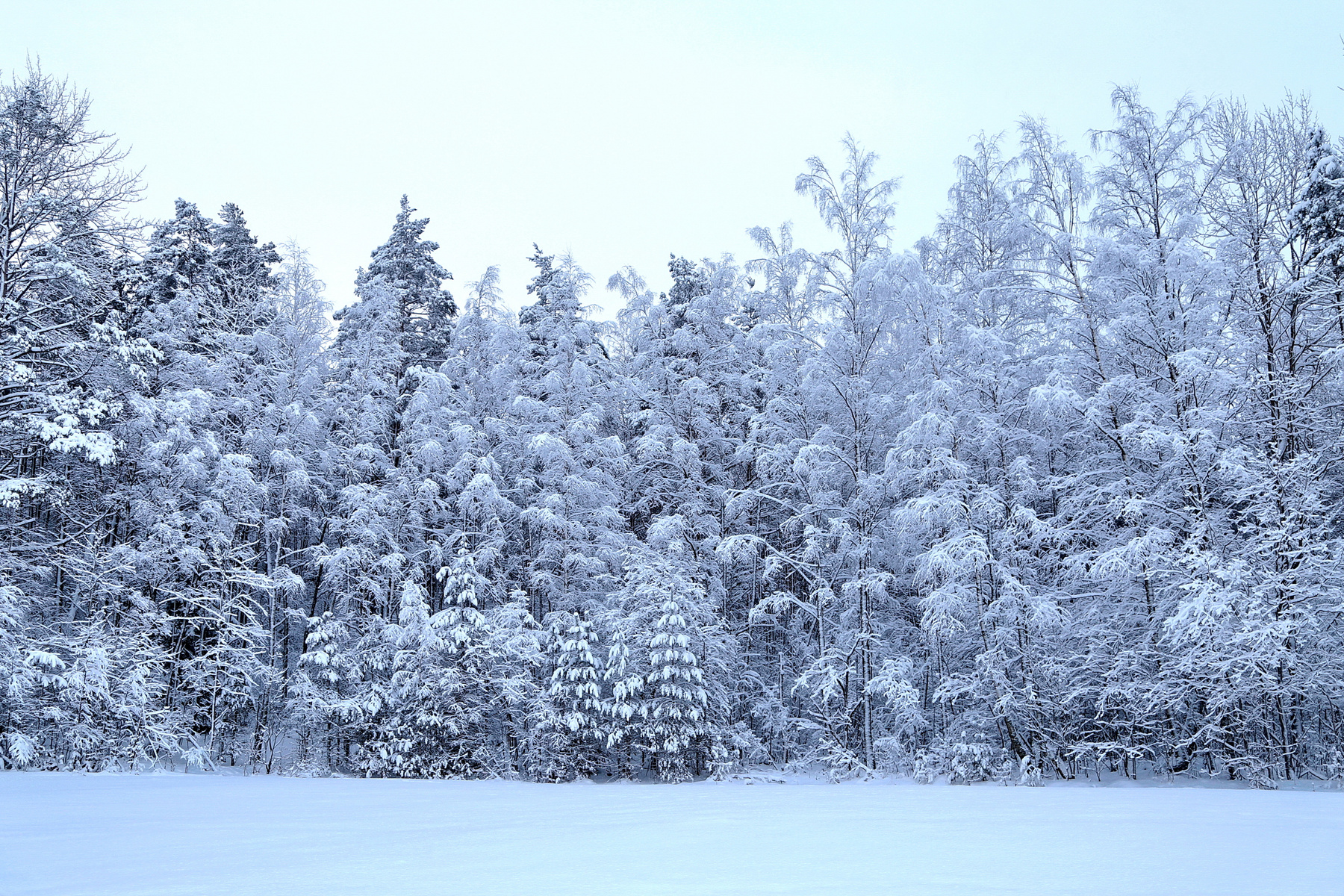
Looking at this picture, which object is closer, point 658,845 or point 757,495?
point 658,845

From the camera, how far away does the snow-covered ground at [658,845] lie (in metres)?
3.96

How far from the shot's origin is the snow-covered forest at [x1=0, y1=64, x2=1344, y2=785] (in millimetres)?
13984

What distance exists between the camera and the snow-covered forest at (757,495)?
1398 centimetres

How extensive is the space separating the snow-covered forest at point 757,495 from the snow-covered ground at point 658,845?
486cm

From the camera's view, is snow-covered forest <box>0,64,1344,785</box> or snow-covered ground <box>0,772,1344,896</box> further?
snow-covered forest <box>0,64,1344,785</box>

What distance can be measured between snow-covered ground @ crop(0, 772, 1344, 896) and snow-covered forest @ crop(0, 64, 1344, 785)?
486cm

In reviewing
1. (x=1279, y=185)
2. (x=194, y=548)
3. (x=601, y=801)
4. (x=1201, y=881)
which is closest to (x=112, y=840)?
(x=601, y=801)

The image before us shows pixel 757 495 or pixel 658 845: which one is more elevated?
pixel 757 495

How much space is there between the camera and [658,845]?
5.50m

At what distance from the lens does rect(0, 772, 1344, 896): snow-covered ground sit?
3957 mm

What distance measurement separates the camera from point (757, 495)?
1867 centimetres

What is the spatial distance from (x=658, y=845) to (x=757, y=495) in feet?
44.0

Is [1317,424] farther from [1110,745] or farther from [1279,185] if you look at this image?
[1110,745]

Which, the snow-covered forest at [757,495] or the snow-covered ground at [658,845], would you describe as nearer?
the snow-covered ground at [658,845]
